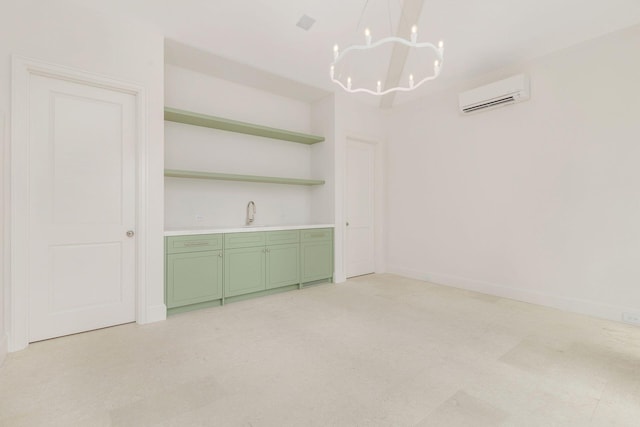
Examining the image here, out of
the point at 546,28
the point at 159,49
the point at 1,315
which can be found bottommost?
the point at 1,315

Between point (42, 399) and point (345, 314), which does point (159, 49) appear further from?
point (345, 314)

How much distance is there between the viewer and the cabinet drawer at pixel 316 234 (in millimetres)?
4207

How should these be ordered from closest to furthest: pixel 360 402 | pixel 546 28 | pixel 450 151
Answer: pixel 360 402 → pixel 546 28 → pixel 450 151

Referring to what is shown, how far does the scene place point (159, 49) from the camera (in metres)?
3.04

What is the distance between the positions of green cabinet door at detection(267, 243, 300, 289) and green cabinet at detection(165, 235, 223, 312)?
2.20ft

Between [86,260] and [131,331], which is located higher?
[86,260]

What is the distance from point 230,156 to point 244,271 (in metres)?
1.65

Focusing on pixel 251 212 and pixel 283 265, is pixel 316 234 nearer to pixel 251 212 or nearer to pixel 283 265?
pixel 283 265

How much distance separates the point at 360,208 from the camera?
16.6 feet

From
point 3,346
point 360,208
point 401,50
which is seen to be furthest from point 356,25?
point 3,346

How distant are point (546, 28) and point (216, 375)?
458 cm

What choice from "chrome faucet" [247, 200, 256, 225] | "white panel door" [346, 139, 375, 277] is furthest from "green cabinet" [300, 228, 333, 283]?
"chrome faucet" [247, 200, 256, 225]

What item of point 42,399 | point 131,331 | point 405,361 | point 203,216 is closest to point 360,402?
point 405,361

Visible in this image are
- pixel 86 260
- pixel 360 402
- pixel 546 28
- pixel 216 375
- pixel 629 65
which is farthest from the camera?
pixel 546 28
